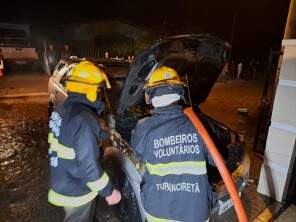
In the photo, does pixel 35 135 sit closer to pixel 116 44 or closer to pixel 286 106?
pixel 286 106

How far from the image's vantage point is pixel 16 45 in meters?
14.4

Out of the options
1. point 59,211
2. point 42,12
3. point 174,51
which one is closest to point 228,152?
point 174,51

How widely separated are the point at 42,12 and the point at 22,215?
23978 millimetres

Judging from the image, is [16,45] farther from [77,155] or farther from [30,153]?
[77,155]

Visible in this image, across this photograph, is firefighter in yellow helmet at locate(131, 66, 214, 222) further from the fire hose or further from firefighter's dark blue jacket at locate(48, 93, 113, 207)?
firefighter's dark blue jacket at locate(48, 93, 113, 207)

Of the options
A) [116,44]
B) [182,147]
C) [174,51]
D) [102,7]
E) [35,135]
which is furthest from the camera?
[102,7]

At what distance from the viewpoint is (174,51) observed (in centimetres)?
327

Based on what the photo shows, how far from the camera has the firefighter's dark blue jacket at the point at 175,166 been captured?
1.98 meters

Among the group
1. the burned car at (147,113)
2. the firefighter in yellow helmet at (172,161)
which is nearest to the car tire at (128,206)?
the burned car at (147,113)

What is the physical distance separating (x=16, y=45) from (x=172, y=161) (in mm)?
14819

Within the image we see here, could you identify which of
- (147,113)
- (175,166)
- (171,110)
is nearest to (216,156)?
(175,166)

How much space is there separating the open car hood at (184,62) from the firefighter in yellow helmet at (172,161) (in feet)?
2.98

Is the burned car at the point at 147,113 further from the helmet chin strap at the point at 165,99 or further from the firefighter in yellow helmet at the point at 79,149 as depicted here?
the helmet chin strap at the point at 165,99

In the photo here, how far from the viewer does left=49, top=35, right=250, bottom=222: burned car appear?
9.00 ft
